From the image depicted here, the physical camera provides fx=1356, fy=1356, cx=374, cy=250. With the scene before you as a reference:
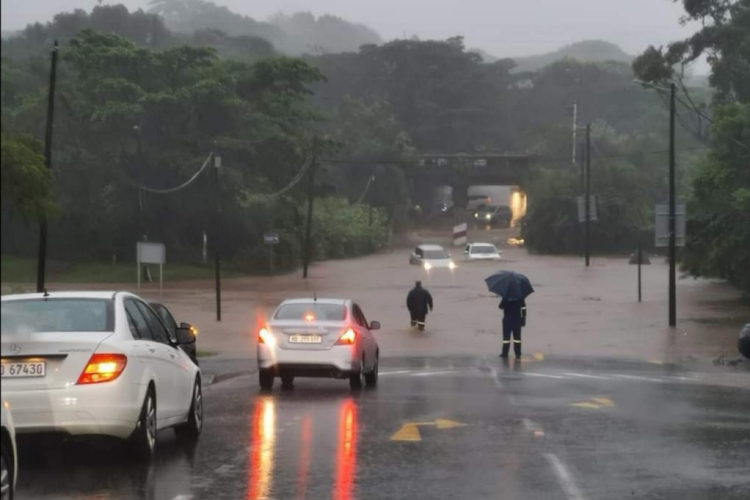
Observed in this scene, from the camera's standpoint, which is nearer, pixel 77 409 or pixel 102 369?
pixel 77 409

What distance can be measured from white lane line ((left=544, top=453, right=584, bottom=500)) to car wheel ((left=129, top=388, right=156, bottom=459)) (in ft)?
11.5

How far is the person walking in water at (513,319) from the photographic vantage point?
1117 inches

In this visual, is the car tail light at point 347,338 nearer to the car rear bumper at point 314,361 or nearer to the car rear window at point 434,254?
the car rear bumper at point 314,361

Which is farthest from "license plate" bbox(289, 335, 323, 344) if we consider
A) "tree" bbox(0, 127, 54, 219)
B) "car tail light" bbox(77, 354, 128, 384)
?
"car tail light" bbox(77, 354, 128, 384)

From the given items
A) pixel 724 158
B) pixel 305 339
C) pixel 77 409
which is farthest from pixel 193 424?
pixel 724 158

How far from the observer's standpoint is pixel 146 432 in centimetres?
1168

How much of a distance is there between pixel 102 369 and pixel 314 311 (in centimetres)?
990

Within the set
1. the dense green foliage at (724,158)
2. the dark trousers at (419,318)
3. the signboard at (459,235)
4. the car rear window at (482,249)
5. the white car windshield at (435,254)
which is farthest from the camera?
the signboard at (459,235)

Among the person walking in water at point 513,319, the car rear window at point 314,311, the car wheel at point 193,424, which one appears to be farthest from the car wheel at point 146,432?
the person walking in water at point 513,319

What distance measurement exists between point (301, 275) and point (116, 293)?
60.2 metres

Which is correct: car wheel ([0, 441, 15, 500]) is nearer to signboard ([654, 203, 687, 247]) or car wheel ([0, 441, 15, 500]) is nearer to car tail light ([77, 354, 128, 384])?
car tail light ([77, 354, 128, 384])

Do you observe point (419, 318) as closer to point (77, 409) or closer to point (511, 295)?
point (511, 295)

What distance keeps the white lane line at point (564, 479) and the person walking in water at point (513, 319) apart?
52.1 feet

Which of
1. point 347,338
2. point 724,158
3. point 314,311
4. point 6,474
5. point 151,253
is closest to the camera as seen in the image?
point 6,474
